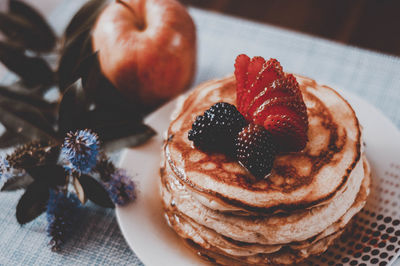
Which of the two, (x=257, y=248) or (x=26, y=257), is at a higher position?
(x=257, y=248)

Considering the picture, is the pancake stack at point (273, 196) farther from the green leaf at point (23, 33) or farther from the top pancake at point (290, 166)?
the green leaf at point (23, 33)

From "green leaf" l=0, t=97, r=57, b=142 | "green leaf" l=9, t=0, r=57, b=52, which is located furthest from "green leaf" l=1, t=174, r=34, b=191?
"green leaf" l=9, t=0, r=57, b=52

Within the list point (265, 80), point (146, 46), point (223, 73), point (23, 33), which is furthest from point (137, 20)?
point (265, 80)

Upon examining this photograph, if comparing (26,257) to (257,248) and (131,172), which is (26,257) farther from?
(257,248)

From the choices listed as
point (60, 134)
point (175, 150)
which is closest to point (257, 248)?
point (175, 150)

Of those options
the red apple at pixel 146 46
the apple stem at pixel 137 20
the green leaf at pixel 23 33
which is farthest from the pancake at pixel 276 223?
the green leaf at pixel 23 33

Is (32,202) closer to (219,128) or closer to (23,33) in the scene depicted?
(219,128)

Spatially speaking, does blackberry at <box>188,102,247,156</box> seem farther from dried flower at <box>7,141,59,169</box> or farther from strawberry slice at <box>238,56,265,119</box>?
dried flower at <box>7,141,59,169</box>
